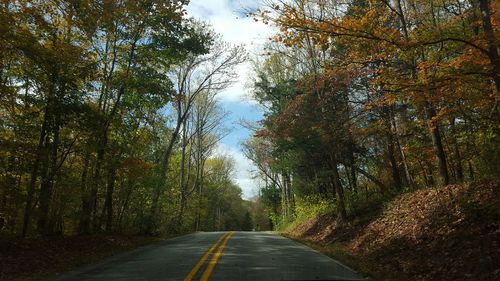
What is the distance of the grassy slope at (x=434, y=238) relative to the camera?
758 cm

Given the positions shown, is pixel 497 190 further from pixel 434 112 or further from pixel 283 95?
pixel 283 95

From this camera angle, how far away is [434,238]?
9828 millimetres

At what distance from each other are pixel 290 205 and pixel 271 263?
30.6 metres

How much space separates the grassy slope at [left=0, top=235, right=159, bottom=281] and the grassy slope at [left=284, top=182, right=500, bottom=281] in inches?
294

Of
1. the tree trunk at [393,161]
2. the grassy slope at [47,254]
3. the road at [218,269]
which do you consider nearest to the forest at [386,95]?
the tree trunk at [393,161]

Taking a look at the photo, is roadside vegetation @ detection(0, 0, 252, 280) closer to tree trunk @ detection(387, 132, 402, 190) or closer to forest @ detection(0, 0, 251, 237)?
forest @ detection(0, 0, 251, 237)

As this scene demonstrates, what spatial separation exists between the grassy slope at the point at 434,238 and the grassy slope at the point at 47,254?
7.46 meters

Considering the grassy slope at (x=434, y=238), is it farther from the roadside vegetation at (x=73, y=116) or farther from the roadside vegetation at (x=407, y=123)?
the roadside vegetation at (x=73, y=116)

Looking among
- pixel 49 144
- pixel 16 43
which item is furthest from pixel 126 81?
pixel 16 43

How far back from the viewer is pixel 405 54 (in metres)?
9.36

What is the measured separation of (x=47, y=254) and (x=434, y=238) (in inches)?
418

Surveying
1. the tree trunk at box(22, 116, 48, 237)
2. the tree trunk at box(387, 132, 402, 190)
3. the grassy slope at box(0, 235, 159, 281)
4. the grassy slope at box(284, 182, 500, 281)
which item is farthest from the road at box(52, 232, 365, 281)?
the tree trunk at box(387, 132, 402, 190)

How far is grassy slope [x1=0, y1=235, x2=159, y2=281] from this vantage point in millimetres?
9527

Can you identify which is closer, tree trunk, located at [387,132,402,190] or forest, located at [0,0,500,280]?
forest, located at [0,0,500,280]
